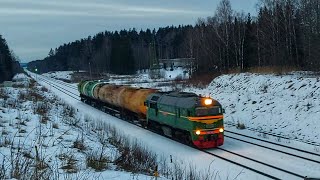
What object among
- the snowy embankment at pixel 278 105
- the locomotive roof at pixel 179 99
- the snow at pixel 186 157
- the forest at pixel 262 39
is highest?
the forest at pixel 262 39

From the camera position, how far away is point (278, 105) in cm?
2580

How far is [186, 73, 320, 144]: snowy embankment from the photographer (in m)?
22.1

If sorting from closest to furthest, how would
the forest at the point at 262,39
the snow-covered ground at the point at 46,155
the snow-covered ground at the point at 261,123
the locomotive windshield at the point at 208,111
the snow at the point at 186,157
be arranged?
the snow-covered ground at the point at 46,155 < the snow at the point at 186,157 < the snow-covered ground at the point at 261,123 < the locomotive windshield at the point at 208,111 < the forest at the point at 262,39

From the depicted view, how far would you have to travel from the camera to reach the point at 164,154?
18766 millimetres

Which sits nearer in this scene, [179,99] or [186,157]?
[186,157]

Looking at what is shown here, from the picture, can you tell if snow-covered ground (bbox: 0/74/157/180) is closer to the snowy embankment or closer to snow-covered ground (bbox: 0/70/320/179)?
snow-covered ground (bbox: 0/70/320/179)

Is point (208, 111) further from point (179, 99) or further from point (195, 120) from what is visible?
point (179, 99)

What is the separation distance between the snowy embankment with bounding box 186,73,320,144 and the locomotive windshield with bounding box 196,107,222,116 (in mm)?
4310

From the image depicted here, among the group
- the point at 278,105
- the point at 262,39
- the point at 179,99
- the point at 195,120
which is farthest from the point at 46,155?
the point at 262,39

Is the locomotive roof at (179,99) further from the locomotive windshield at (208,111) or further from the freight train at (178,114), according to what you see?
the locomotive windshield at (208,111)

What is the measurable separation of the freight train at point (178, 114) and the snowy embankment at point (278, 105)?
180 inches

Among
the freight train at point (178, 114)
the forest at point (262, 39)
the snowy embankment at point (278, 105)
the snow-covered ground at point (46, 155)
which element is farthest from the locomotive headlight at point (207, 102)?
the forest at point (262, 39)

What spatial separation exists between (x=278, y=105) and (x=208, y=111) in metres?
7.59

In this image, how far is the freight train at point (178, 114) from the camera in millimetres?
19719
